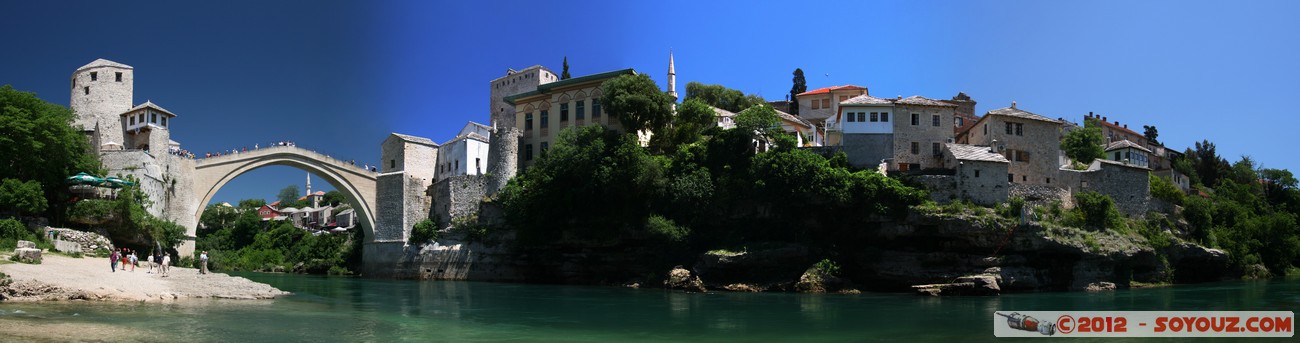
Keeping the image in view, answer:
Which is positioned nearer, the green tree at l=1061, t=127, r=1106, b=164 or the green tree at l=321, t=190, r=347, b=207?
the green tree at l=1061, t=127, r=1106, b=164

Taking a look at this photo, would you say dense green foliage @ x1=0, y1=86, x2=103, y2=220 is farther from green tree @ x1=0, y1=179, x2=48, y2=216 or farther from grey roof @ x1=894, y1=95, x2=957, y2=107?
grey roof @ x1=894, y1=95, x2=957, y2=107

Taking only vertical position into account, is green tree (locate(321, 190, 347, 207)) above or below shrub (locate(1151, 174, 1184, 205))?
above

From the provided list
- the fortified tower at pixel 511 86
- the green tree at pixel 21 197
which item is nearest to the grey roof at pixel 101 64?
the green tree at pixel 21 197

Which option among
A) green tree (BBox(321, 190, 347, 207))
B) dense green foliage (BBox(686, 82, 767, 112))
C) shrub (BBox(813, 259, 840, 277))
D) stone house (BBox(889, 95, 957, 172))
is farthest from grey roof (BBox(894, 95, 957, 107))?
green tree (BBox(321, 190, 347, 207))

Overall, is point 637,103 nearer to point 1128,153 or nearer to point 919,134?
point 919,134

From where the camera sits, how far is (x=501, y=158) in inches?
2251

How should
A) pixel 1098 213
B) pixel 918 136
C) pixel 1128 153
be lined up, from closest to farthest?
pixel 1098 213 → pixel 918 136 → pixel 1128 153

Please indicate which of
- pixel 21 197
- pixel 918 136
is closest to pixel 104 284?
pixel 21 197

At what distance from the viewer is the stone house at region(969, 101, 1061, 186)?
48688 millimetres

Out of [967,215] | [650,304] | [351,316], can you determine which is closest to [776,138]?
[967,215]

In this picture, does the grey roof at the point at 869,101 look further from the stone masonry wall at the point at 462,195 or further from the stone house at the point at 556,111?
the stone masonry wall at the point at 462,195

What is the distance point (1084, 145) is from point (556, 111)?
1367 inches

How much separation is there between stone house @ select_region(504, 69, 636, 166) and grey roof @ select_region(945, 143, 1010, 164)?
19.3m

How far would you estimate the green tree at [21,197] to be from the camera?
126 ft
